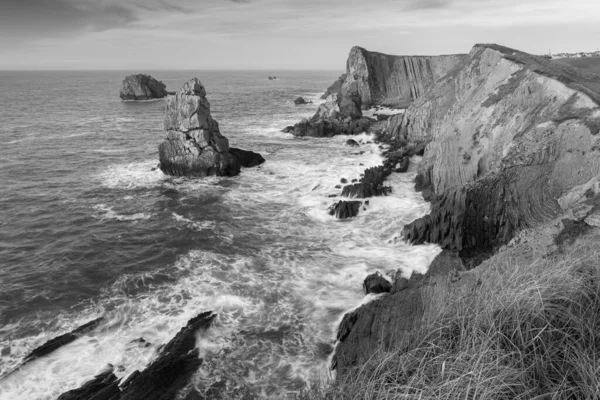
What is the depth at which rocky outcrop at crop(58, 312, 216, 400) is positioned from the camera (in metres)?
14.2

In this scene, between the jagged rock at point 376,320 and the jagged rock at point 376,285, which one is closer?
the jagged rock at point 376,320

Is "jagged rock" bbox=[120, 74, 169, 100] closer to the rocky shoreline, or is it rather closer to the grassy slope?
the rocky shoreline

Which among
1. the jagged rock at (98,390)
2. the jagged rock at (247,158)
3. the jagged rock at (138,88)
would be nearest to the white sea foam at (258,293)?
the jagged rock at (98,390)

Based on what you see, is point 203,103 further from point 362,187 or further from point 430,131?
point 430,131

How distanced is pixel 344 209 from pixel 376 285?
1149cm

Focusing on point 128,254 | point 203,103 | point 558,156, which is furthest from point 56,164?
point 558,156

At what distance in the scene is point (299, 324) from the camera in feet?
60.2

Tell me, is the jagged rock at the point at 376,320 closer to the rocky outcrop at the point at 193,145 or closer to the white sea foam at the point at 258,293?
the white sea foam at the point at 258,293

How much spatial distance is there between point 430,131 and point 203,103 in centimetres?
2901

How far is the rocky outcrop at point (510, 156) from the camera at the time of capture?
896 inches

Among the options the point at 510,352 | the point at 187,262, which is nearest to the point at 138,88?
the point at 187,262

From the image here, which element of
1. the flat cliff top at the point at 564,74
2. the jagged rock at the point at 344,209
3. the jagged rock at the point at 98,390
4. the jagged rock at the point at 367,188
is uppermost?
the flat cliff top at the point at 564,74

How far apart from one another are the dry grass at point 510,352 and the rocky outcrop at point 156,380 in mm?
9734

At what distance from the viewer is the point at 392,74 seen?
104875 millimetres
